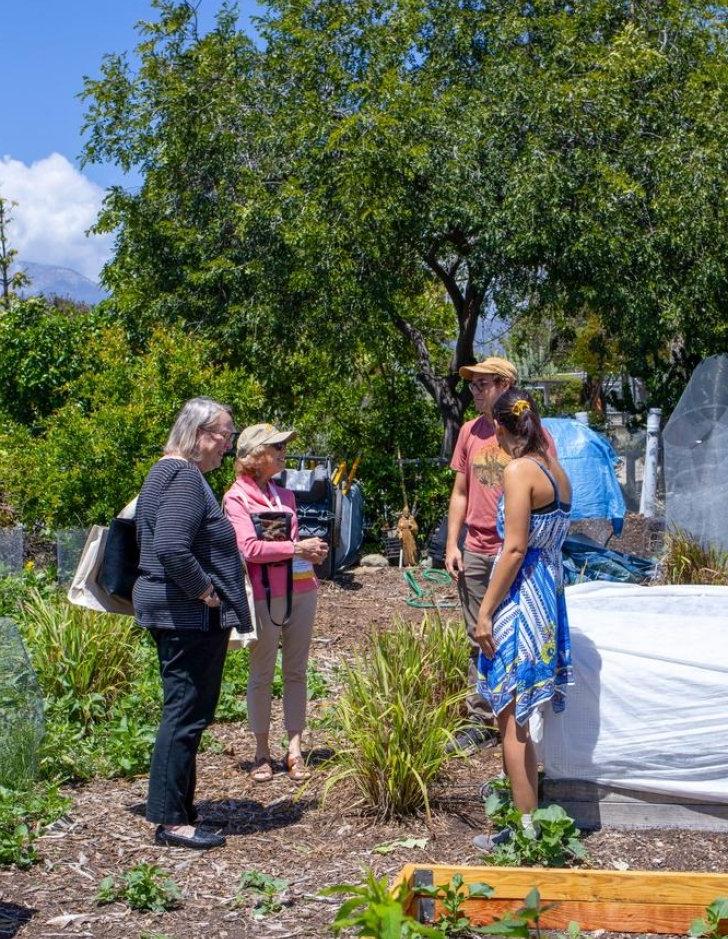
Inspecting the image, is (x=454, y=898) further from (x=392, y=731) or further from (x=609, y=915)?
(x=392, y=731)

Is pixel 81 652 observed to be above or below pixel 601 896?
above

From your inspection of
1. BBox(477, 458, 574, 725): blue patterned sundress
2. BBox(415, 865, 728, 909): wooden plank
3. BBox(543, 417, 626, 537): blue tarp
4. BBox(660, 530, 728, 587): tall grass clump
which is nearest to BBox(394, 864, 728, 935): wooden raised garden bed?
BBox(415, 865, 728, 909): wooden plank

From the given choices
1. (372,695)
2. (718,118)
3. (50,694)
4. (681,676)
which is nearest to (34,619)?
(50,694)

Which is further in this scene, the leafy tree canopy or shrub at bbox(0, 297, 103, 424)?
shrub at bbox(0, 297, 103, 424)

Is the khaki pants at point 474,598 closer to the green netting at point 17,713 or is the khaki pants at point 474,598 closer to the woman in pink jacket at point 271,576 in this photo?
the woman in pink jacket at point 271,576

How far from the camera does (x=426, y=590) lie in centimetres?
1103

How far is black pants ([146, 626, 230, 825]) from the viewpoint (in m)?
4.81

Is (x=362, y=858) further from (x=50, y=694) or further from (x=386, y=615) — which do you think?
(x=386, y=615)

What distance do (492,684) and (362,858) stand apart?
2.85 feet

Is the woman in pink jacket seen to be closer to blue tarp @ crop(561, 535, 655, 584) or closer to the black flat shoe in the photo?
the black flat shoe

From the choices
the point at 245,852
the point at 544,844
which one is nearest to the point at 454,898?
the point at 544,844

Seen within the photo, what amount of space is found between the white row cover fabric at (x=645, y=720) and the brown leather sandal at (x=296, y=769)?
1.26 meters

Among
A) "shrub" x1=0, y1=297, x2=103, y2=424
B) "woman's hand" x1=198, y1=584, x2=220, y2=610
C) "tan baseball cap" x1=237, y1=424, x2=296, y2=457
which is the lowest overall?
"woman's hand" x1=198, y1=584, x2=220, y2=610

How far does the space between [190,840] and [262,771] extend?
92 centimetres
